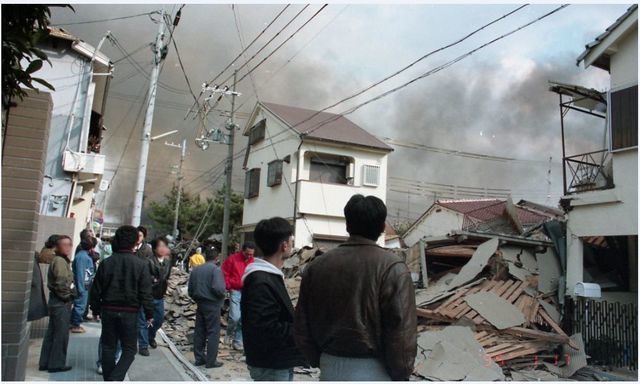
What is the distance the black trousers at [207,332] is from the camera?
6652 mm

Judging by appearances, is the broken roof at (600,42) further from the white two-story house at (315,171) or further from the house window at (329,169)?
the house window at (329,169)

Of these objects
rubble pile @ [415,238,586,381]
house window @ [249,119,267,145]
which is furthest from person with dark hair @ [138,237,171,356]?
house window @ [249,119,267,145]

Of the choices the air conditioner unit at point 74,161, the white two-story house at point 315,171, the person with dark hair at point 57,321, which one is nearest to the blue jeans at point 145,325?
the person with dark hair at point 57,321

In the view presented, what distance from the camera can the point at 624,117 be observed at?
9359 millimetres

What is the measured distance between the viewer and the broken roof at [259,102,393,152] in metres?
21.3

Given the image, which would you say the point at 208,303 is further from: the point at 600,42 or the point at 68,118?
the point at 68,118

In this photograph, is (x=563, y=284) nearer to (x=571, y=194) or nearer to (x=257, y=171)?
(x=571, y=194)

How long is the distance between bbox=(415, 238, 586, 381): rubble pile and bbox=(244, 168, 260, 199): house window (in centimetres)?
1438

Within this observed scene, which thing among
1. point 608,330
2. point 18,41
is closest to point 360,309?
point 18,41

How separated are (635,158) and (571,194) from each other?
1.39 metres

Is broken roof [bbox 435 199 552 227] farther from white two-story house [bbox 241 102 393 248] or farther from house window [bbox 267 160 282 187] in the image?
house window [bbox 267 160 282 187]

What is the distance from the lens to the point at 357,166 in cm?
2186

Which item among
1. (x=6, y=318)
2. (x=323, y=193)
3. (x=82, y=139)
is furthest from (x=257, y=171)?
(x=6, y=318)

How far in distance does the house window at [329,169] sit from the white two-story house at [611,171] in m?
11.8
